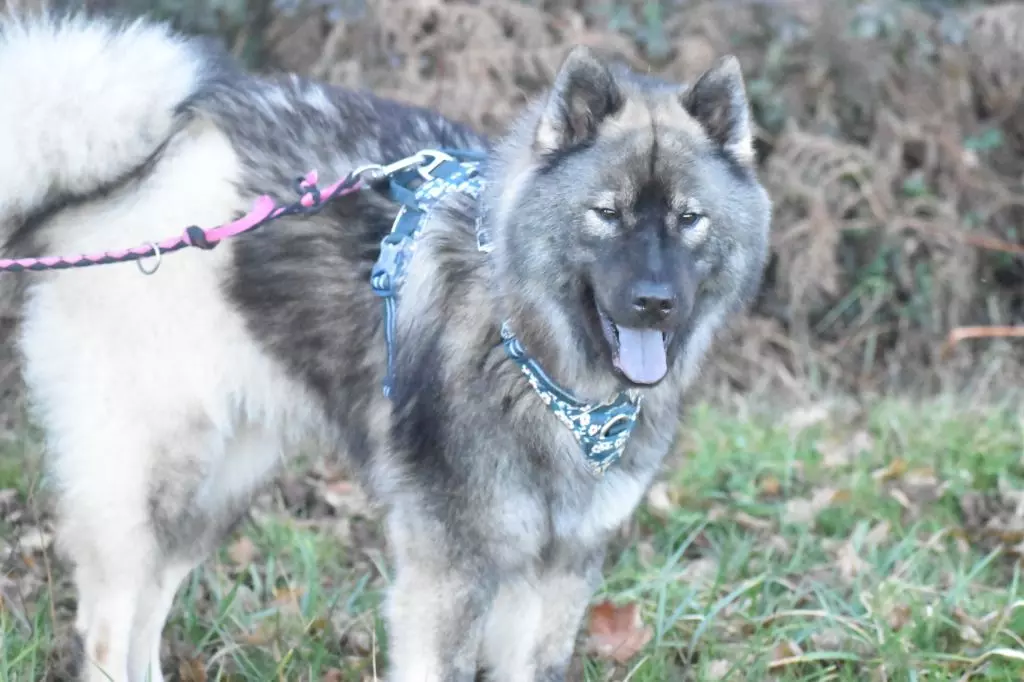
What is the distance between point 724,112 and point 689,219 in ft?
0.97

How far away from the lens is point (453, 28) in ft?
19.6

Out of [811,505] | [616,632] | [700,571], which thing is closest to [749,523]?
[811,505]

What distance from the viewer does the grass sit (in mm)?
3084

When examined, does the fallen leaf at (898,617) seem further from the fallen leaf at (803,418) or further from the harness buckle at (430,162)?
the harness buckle at (430,162)

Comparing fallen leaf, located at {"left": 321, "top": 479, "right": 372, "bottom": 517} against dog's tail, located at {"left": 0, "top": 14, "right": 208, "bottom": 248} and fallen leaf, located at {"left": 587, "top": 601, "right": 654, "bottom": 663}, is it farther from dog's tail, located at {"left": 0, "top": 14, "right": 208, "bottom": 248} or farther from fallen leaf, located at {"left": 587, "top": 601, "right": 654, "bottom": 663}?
dog's tail, located at {"left": 0, "top": 14, "right": 208, "bottom": 248}

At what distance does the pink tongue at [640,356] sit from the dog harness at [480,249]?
24cm

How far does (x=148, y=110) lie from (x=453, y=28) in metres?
3.22

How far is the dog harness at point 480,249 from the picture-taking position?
2.65m

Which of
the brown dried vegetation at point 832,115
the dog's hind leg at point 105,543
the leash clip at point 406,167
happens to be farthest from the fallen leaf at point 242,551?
the brown dried vegetation at point 832,115

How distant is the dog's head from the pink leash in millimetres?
423

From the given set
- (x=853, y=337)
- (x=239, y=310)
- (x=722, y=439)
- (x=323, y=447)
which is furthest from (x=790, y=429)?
(x=239, y=310)

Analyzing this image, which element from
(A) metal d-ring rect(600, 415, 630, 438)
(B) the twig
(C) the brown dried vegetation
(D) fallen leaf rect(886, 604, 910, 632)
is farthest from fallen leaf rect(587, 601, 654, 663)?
(B) the twig

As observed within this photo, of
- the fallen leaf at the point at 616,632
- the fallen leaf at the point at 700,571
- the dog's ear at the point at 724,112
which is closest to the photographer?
the dog's ear at the point at 724,112

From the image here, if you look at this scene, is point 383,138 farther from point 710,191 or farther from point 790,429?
point 790,429
